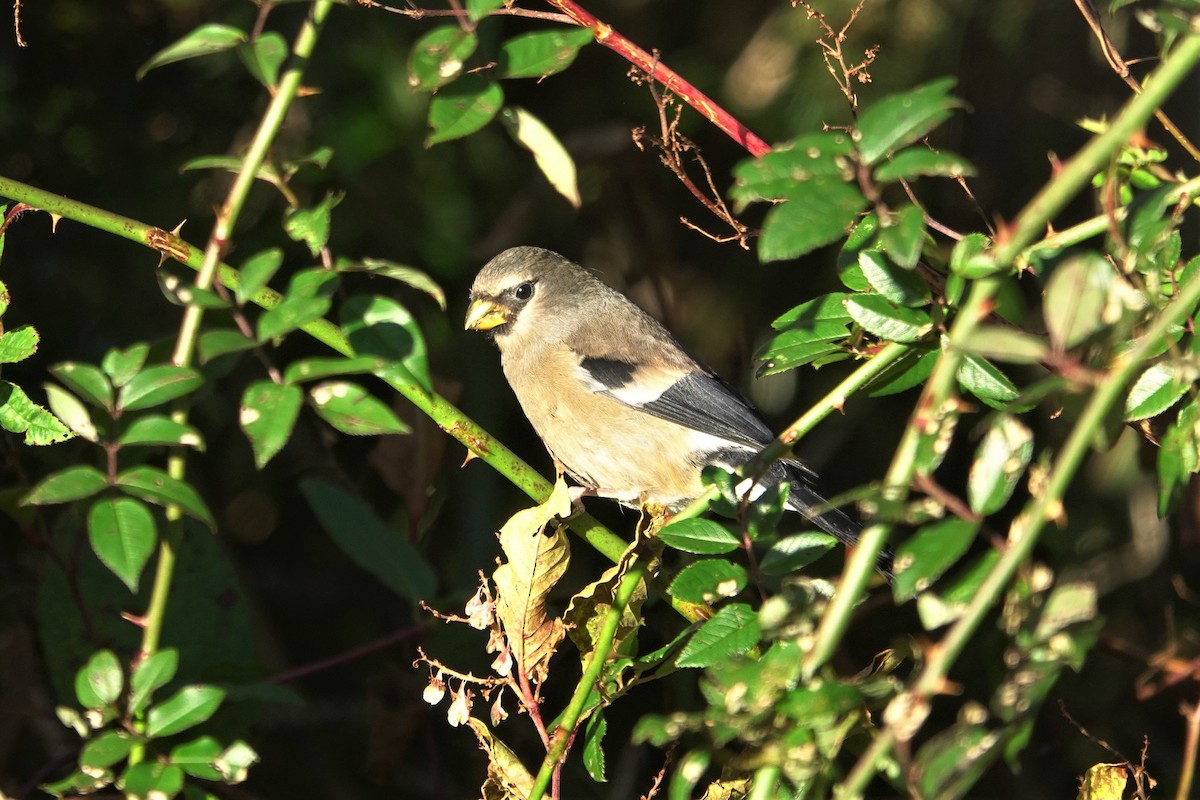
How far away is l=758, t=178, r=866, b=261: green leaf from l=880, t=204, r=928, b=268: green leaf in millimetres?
46

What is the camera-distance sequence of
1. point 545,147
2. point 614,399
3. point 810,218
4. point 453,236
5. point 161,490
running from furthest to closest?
point 453,236
point 614,399
point 545,147
point 161,490
point 810,218

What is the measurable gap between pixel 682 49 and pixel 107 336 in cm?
276

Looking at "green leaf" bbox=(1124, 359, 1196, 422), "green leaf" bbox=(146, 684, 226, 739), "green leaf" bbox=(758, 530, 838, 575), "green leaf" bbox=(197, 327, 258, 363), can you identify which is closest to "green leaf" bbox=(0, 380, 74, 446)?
"green leaf" bbox=(146, 684, 226, 739)

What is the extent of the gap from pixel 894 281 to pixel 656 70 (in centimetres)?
84

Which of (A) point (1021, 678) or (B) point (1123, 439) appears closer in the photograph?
(A) point (1021, 678)

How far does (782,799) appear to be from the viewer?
1.82 metres

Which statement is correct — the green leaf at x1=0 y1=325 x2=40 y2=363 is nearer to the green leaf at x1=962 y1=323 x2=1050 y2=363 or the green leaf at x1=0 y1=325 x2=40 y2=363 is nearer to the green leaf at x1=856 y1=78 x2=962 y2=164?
the green leaf at x1=856 y1=78 x2=962 y2=164

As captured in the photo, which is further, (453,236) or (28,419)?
(453,236)

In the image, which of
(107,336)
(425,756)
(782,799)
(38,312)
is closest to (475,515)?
(425,756)

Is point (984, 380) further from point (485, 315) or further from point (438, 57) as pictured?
point (485, 315)

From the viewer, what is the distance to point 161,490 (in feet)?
5.19

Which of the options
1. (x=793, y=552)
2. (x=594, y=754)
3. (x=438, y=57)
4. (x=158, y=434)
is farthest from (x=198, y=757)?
(x=438, y=57)

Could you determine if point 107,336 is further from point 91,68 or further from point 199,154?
point 91,68

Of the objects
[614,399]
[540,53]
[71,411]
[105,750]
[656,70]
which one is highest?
[540,53]
